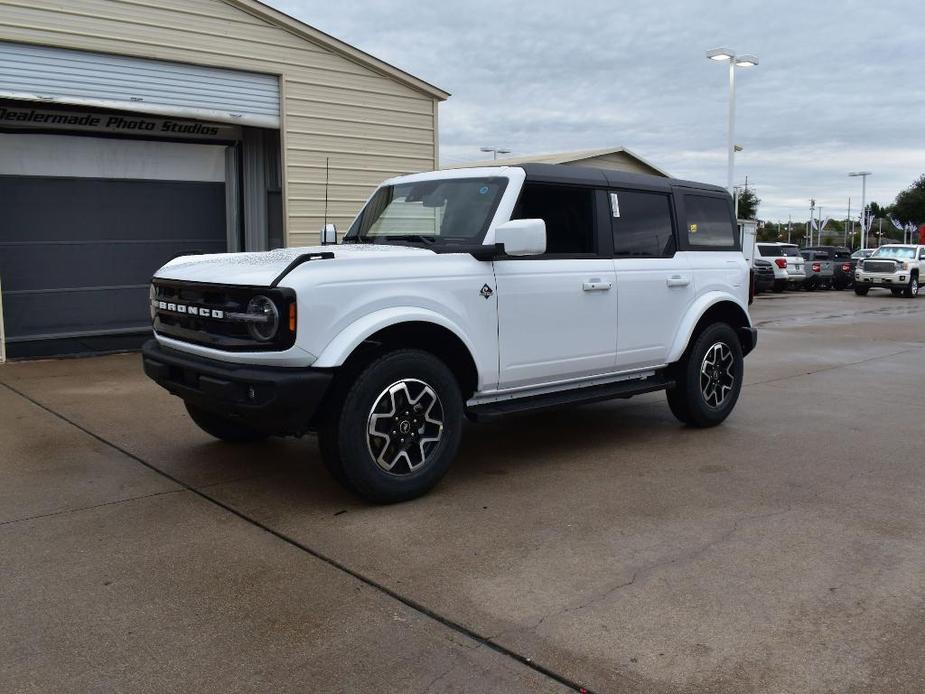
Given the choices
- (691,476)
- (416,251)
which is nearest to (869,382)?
(691,476)

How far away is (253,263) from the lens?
4.59m

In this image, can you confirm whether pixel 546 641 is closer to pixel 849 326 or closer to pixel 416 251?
pixel 416 251

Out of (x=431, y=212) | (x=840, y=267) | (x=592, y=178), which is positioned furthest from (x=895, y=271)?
(x=431, y=212)

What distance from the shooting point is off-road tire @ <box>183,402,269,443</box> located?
5802 millimetres

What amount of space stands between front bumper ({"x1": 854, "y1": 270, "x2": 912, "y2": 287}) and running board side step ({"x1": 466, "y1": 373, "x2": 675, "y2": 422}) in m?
24.4

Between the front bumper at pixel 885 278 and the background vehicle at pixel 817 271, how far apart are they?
2317 mm

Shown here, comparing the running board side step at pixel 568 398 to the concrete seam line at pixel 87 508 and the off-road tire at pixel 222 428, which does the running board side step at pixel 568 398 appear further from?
the concrete seam line at pixel 87 508

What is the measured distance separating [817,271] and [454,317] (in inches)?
1152

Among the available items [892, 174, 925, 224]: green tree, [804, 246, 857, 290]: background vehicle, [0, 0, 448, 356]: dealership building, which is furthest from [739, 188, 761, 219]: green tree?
[0, 0, 448, 356]: dealership building

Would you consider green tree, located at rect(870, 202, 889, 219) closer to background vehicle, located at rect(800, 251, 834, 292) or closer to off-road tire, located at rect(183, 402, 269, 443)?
background vehicle, located at rect(800, 251, 834, 292)

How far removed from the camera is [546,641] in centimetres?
313

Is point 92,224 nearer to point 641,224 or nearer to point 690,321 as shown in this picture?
point 641,224

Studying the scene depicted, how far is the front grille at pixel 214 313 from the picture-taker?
4.20 m

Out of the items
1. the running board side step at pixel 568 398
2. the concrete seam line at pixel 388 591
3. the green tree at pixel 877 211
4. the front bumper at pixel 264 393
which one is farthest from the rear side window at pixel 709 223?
the green tree at pixel 877 211
